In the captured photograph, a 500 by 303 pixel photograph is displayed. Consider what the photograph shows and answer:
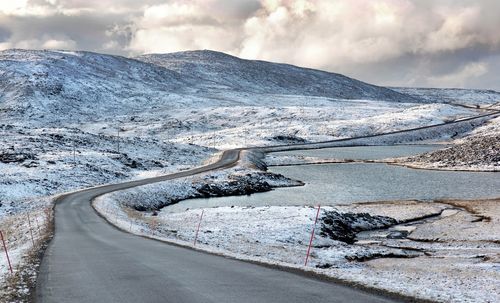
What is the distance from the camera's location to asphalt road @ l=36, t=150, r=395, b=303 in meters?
13.2

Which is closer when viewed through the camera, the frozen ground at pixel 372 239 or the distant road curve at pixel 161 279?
the distant road curve at pixel 161 279

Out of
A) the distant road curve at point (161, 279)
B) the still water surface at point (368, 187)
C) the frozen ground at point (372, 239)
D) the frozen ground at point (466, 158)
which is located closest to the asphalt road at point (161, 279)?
the distant road curve at point (161, 279)

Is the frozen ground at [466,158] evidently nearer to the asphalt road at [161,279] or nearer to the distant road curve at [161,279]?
the distant road curve at [161,279]

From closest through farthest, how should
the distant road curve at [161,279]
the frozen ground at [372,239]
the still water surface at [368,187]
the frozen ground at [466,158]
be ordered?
the distant road curve at [161,279]
the frozen ground at [372,239]
the still water surface at [368,187]
the frozen ground at [466,158]

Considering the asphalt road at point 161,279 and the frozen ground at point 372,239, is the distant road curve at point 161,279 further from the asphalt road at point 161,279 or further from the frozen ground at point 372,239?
the frozen ground at point 372,239

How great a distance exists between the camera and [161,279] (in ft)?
50.1

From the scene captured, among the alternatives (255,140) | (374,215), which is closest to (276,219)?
(374,215)

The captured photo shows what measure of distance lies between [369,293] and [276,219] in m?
23.9

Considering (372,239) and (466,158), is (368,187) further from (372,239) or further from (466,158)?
(466,158)

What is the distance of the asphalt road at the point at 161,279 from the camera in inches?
522

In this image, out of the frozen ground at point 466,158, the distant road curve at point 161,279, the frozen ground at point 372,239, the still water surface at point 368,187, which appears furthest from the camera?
the frozen ground at point 466,158

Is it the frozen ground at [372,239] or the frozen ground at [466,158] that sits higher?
the frozen ground at [466,158]

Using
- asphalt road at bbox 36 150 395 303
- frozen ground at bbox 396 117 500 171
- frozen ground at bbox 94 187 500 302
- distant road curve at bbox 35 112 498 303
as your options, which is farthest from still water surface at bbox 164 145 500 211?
asphalt road at bbox 36 150 395 303

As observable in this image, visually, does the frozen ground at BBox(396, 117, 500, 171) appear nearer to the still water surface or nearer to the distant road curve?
the still water surface
